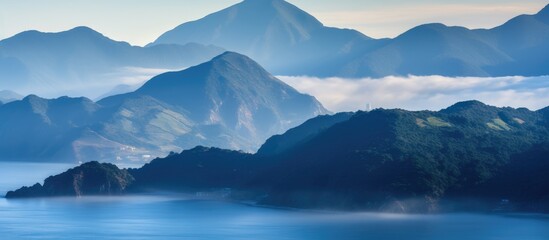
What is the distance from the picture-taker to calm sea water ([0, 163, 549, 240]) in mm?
140375

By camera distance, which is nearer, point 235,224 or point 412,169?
point 235,224

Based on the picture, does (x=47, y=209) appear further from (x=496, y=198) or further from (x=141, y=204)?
(x=496, y=198)

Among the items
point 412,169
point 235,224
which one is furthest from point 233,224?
point 412,169

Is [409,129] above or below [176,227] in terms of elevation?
above

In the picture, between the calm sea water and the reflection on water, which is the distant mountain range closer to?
the calm sea water

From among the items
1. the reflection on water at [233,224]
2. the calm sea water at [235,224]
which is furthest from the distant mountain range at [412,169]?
the reflection on water at [233,224]

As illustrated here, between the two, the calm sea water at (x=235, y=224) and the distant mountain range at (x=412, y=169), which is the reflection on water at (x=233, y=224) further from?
the distant mountain range at (x=412, y=169)

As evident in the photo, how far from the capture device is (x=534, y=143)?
192750 mm

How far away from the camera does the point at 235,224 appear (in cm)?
15475

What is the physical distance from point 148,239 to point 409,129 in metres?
63.1

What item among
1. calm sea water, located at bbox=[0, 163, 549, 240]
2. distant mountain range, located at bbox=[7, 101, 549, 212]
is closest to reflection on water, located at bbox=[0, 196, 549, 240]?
calm sea water, located at bbox=[0, 163, 549, 240]

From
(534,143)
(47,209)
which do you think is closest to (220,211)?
(47,209)

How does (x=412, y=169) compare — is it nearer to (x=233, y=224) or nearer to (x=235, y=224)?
(x=235, y=224)

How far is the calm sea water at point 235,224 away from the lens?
140 m
